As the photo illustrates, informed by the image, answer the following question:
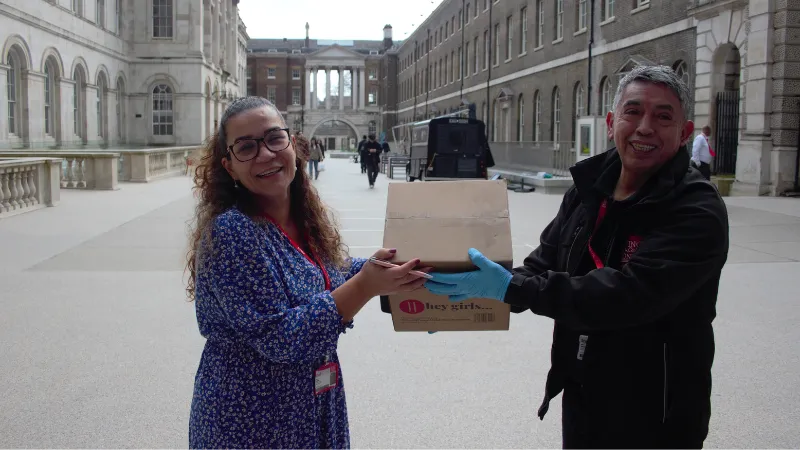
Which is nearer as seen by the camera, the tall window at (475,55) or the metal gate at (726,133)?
the metal gate at (726,133)

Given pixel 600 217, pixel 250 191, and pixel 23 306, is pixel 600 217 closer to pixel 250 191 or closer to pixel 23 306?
pixel 250 191

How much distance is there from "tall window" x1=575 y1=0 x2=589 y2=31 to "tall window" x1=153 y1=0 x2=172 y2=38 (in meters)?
23.3

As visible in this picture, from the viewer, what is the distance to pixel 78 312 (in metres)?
7.07

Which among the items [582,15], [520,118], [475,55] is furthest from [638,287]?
[475,55]

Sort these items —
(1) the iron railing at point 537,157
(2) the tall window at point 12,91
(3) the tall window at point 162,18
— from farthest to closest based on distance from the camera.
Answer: (3) the tall window at point 162,18 → (1) the iron railing at point 537,157 → (2) the tall window at point 12,91

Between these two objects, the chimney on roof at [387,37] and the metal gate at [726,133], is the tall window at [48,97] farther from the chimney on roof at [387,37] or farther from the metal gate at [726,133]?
the chimney on roof at [387,37]

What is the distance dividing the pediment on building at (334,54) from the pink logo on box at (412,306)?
11111 centimetres

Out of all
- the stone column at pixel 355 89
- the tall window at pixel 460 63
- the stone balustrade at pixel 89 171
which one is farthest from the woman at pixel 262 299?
the stone column at pixel 355 89

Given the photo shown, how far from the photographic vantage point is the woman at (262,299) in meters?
2.11

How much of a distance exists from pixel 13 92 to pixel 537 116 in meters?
22.2

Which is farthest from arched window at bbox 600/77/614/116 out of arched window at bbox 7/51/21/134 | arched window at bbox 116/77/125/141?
arched window at bbox 116/77/125/141

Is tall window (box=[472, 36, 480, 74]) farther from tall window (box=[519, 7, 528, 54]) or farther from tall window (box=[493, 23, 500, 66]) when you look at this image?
tall window (box=[519, 7, 528, 54])

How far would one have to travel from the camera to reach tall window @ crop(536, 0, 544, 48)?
116ft

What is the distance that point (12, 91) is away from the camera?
26.6m
